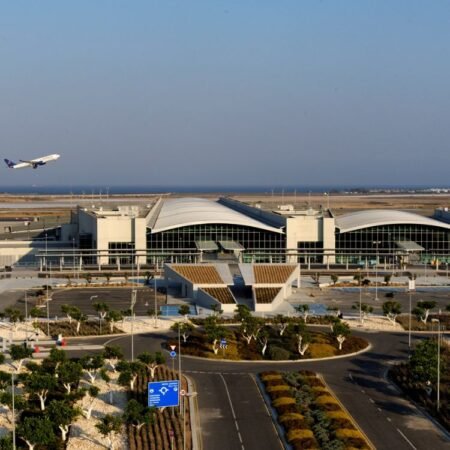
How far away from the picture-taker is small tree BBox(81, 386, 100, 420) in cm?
3434

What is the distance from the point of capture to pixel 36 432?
29.1 m

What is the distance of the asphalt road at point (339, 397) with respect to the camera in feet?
104

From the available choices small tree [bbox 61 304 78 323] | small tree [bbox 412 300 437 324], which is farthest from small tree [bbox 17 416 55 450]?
small tree [bbox 412 300 437 324]

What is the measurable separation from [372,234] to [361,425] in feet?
193

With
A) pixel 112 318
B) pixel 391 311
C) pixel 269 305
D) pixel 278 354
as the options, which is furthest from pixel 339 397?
pixel 269 305

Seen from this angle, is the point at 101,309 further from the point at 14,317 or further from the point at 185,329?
the point at 185,329

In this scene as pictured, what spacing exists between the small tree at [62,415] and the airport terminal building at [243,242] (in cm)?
5228

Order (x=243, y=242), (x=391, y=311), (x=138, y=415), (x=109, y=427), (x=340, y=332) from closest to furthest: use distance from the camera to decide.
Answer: (x=109, y=427) → (x=138, y=415) → (x=340, y=332) → (x=391, y=311) → (x=243, y=242)

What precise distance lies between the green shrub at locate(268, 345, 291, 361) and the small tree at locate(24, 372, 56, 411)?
46.5ft

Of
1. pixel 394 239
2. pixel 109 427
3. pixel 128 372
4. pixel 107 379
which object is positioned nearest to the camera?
pixel 109 427

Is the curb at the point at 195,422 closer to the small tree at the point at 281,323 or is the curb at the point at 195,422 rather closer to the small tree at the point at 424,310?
the small tree at the point at 281,323

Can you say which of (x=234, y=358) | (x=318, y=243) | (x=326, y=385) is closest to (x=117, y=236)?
(x=318, y=243)

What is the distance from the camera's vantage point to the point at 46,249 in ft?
289

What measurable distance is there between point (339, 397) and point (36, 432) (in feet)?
48.6
